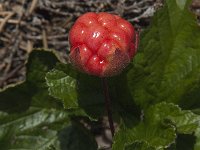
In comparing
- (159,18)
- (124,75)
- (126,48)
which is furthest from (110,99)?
(126,48)

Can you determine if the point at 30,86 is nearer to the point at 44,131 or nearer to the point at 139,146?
the point at 44,131

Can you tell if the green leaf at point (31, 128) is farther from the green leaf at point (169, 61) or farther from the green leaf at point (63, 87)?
the green leaf at point (169, 61)

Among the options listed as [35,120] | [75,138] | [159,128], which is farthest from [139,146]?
[35,120]

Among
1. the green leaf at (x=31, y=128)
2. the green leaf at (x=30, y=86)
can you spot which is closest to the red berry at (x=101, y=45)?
the green leaf at (x=30, y=86)

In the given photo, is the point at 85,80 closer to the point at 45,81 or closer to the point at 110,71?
the point at 45,81

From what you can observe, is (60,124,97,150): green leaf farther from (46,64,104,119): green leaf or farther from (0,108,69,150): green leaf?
(46,64,104,119): green leaf
